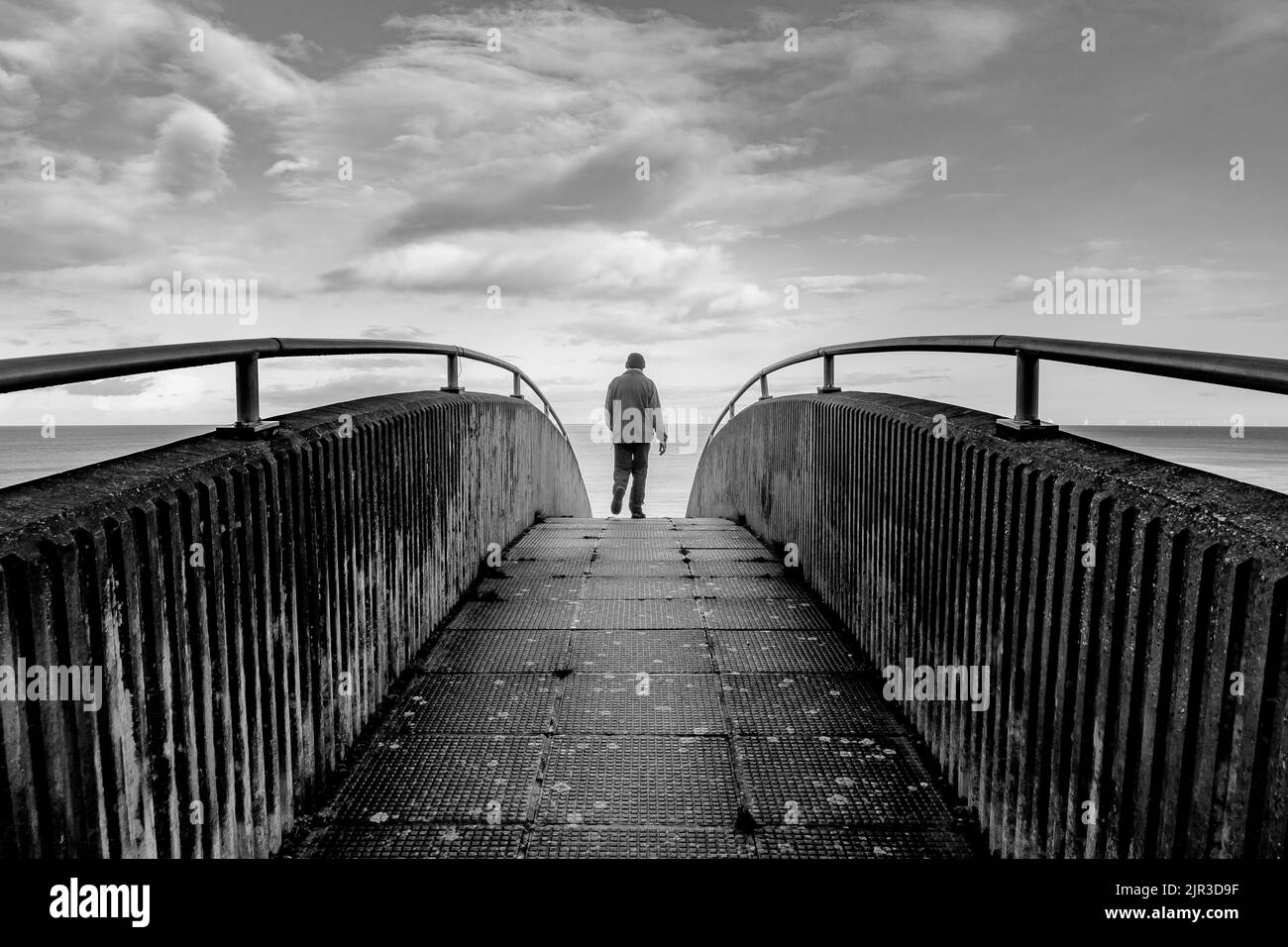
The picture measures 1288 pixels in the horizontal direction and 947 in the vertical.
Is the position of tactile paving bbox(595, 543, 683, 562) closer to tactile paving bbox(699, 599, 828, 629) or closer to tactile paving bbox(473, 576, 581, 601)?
tactile paving bbox(473, 576, 581, 601)

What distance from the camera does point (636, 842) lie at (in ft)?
8.84

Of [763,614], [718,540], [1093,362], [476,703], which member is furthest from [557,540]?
[1093,362]

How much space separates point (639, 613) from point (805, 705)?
1478 mm

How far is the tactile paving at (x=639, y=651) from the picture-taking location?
4.15 m

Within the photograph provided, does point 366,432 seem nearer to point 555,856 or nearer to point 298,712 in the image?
point 298,712

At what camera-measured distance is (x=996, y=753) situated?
2658 mm

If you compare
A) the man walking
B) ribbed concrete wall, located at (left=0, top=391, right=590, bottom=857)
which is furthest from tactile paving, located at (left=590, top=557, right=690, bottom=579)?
the man walking

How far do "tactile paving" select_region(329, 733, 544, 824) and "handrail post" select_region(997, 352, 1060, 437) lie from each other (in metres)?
2.09

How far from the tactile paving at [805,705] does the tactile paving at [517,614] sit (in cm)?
124

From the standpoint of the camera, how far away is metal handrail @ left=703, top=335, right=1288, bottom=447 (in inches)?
67.2

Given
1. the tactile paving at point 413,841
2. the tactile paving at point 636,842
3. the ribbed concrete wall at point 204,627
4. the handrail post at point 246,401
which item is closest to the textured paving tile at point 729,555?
the ribbed concrete wall at point 204,627

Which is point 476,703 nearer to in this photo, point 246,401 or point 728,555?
point 246,401

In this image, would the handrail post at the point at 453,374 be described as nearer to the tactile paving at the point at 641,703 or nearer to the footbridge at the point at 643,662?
the footbridge at the point at 643,662
